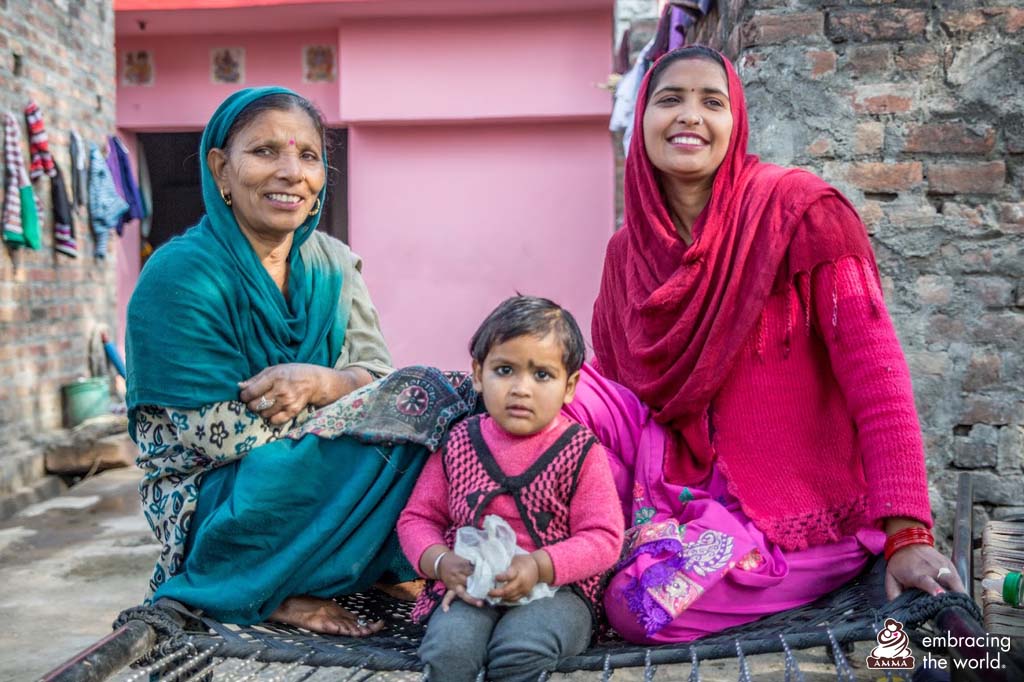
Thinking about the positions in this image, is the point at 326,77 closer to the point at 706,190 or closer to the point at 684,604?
the point at 706,190

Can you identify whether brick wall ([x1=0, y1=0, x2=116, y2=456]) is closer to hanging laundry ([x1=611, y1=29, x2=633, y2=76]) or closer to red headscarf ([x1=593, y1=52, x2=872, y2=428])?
hanging laundry ([x1=611, y1=29, x2=633, y2=76])

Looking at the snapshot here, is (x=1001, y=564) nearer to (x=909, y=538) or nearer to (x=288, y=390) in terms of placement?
(x=909, y=538)

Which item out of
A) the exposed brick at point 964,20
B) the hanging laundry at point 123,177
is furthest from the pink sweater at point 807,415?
the hanging laundry at point 123,177

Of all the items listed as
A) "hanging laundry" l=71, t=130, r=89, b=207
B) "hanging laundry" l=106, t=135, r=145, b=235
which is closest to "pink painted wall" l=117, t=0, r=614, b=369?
"hanging laundry" l=106, t=135, r=145, b=235

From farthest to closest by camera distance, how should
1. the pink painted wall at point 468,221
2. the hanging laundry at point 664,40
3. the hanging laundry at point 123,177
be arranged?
the pink painted wall at point 468,221, the hanging laundry at point 123,177, the hanging laundry at point 664,40

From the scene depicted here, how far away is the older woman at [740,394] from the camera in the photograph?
2059 mm

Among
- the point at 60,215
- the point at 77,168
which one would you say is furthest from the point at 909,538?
the point at 77,168

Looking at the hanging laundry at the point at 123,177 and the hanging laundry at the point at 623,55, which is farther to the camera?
the hanging laundry at the point at 123,177

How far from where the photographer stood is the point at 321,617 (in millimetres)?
2223

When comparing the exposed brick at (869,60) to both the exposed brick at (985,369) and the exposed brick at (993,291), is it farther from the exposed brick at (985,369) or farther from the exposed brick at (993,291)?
the exposed brick at (985,369)

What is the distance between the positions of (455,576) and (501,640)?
0.52 ft

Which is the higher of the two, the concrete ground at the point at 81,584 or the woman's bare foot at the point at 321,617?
the woman's bare foot at the point at 321,617

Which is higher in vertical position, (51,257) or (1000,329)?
(51,257)

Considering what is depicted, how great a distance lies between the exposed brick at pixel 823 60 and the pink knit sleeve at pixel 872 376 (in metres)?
1.48
